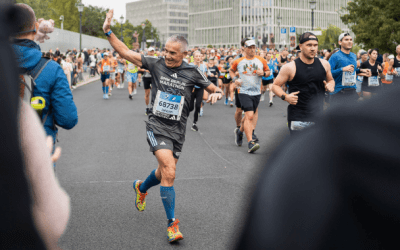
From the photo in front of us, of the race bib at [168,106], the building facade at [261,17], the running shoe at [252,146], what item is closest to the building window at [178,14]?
the building facade at [261,17]

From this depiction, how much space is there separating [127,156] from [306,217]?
7.64m

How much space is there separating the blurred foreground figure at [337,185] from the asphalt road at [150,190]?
0.20ft

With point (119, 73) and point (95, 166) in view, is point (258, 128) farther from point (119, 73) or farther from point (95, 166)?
point (119, 73)

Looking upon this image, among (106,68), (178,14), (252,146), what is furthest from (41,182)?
(178,14)

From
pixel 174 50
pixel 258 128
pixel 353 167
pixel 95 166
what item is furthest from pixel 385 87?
pixel 258 128

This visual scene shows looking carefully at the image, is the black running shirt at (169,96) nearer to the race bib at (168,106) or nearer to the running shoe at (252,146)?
the race bib at (168,106)

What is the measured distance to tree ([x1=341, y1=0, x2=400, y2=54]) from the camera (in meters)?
26.9

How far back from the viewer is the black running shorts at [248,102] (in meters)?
8.91

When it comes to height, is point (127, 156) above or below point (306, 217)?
below

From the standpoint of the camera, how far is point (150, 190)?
19.6ft

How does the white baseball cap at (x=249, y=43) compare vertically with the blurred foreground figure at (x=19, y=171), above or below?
above

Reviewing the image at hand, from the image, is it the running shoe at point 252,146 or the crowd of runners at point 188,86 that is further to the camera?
the running shoe at point 252,146

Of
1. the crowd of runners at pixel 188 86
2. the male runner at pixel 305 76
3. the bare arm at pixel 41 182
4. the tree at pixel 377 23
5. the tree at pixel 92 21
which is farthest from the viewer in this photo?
the tree at pixel 92 21

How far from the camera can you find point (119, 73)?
26453 mm
